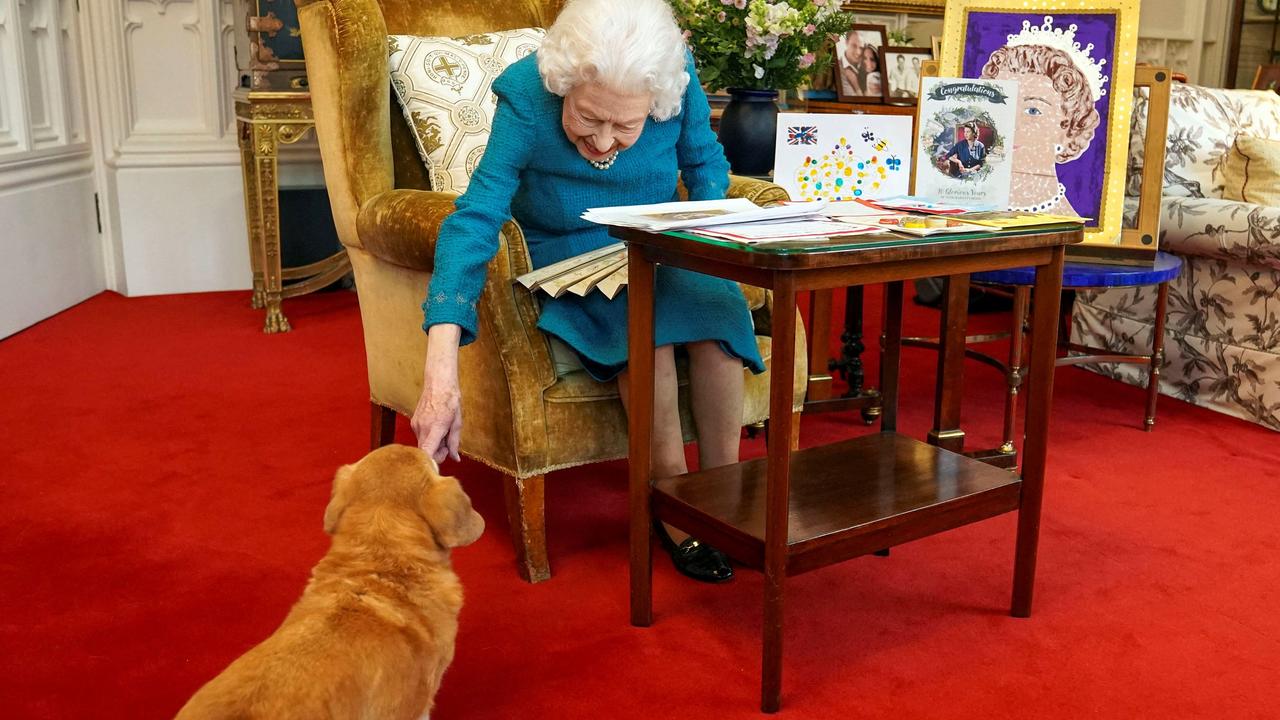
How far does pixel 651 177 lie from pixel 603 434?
0.47m

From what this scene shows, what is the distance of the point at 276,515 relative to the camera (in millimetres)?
2348

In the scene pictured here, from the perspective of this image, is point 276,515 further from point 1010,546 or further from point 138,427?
point 1010,546

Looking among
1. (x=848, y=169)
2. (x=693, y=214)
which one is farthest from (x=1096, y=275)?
(x=693, y=214)

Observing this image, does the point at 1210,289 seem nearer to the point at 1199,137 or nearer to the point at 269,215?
the point at 1199,137

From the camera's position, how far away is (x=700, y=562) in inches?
82.0

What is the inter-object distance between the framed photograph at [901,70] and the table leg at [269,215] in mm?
2392

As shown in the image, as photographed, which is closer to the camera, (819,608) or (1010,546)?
(819,608)

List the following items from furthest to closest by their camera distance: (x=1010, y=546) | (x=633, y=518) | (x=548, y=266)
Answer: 1. (x=1010, y=546)
2. (x=548, y=266)
3. (x=633, y=518)

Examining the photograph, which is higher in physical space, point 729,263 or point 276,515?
point 729,263

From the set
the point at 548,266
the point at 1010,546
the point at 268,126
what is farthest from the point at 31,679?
the point at 268,126

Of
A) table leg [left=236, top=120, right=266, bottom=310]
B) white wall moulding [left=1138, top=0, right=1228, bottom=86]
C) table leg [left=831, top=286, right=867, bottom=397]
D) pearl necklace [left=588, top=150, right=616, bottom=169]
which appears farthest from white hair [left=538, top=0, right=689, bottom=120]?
white wall moulding [left=1138, top=0, right=1228, bottom=86]

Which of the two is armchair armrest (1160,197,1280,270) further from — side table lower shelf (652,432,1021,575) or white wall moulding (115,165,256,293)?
white wall moulding (115,165,256,293)

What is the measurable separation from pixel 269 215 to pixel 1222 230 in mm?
2990

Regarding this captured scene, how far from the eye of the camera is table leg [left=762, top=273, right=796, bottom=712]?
150 centimetres
